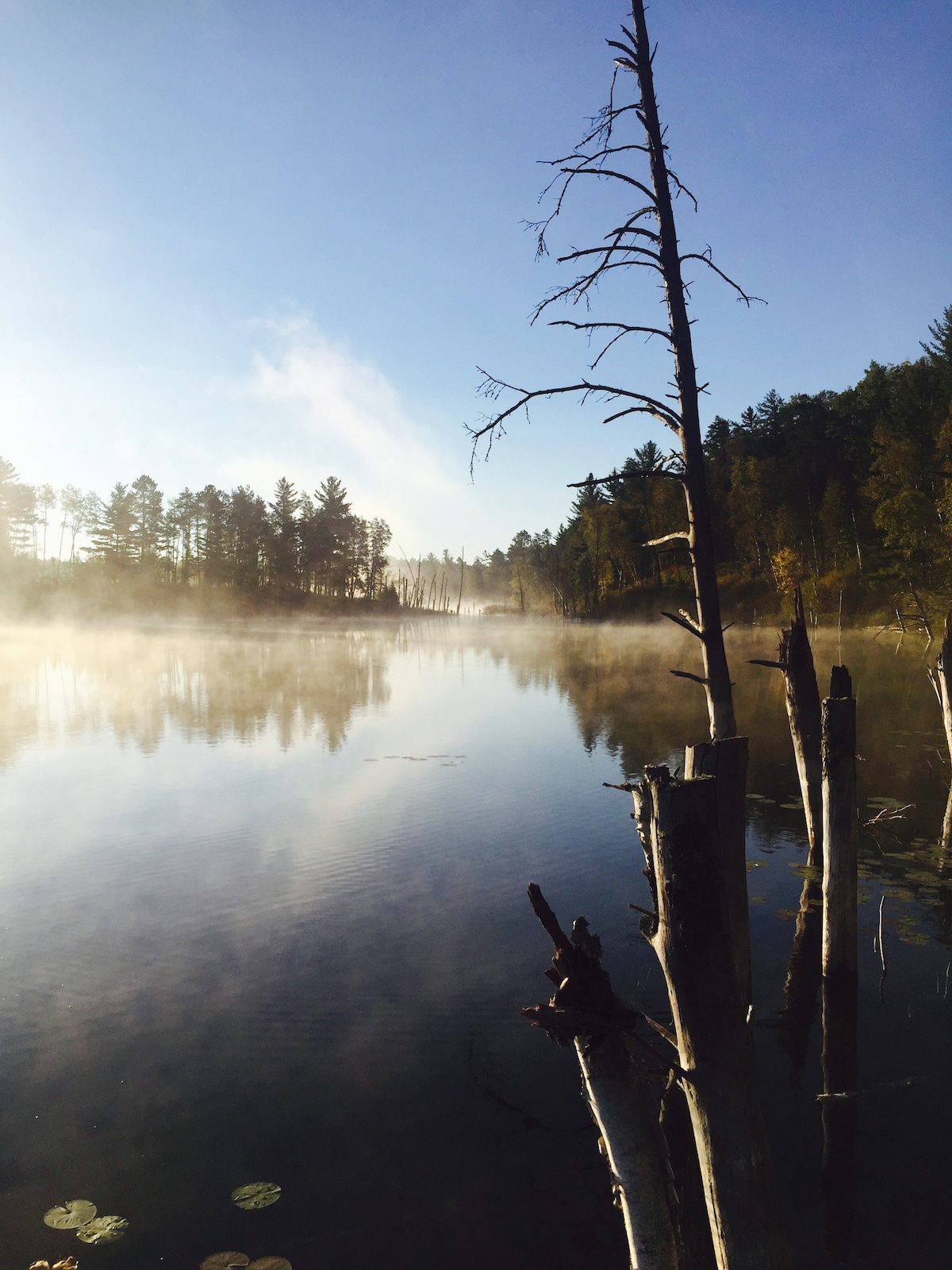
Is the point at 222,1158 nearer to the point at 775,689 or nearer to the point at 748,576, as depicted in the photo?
the point at 775,689

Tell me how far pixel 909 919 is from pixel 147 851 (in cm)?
1285

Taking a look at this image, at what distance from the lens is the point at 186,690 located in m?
36.4

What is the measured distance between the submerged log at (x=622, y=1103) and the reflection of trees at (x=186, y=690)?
2115 centimetres

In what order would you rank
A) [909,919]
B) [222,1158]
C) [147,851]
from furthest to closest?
[147,851] < [909,919] < [222,1158]

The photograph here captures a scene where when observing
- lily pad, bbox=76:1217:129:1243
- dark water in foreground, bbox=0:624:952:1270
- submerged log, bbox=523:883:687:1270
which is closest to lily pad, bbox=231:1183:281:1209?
dark water in foreground, bbox=0:624:952:1270

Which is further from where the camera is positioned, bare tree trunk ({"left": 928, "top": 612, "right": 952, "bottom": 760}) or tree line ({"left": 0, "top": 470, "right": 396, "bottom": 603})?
tree line ({"left": 0, "top": 470, "right": 396, "bottom": 603})

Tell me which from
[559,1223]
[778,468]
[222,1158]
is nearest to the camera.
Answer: [559,1223]

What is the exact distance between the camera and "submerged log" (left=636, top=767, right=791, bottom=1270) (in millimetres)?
3266

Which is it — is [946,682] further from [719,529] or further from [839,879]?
[719,529]

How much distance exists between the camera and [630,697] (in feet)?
114

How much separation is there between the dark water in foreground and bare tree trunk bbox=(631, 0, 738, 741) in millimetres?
3795

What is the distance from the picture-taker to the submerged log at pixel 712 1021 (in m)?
3.27

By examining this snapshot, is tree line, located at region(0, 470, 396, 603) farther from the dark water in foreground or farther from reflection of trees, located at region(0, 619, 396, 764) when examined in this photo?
the dark water in foreground

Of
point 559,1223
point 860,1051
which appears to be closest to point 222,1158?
point 559,1223
